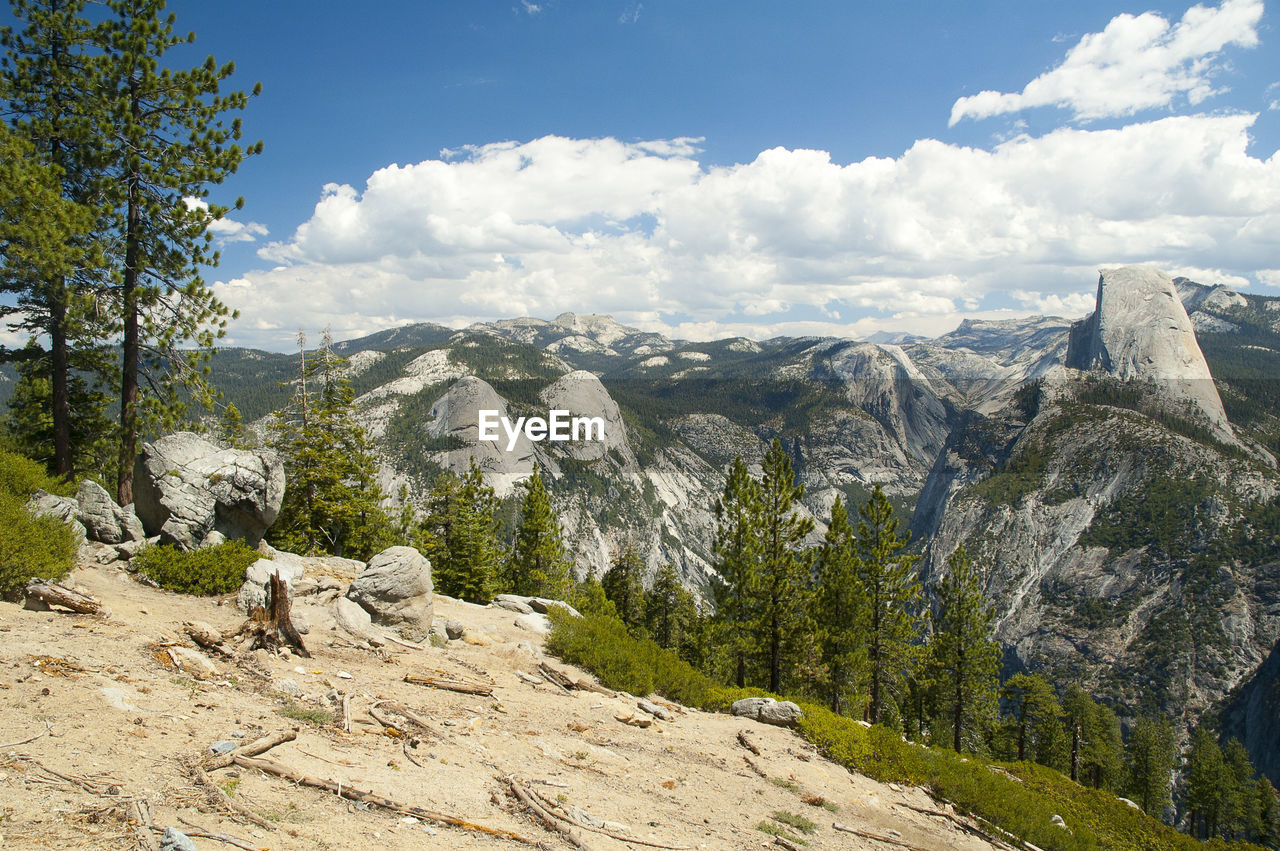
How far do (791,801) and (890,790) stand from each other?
3938 millimetres

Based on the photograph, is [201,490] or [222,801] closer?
[222,801]

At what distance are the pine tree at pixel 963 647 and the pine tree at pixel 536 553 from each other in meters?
24.8

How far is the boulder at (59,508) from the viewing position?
14049mm

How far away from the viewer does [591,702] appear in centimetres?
1420

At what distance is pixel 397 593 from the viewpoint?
1623 centimetres

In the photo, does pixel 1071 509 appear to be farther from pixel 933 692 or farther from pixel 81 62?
pixel 81 62

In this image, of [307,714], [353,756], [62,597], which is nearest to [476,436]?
[62,597]

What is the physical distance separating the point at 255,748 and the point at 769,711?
1299 cm

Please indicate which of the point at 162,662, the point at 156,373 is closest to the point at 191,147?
the point at 156,373

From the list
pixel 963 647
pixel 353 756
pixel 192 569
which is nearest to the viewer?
pixel 353 756

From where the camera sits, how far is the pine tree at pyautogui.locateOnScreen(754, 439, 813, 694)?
26016mm

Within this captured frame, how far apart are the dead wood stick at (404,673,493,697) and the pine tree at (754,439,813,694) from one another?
1535 centimetres

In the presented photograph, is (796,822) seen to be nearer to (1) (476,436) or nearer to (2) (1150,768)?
(2) (1150,768)

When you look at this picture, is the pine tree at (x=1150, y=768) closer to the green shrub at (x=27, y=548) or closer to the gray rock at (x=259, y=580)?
the gray rock at (x=259, y=580)
